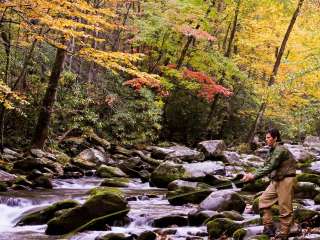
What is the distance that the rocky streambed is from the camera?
29.3 feet

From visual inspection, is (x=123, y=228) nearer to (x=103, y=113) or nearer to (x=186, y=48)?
(x=103, y=113)

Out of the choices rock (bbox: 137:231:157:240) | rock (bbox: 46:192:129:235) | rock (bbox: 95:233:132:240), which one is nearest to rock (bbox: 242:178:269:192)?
rock (bbox: 46:192:129:235)

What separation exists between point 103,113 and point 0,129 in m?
7.23

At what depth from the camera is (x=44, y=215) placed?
10.2m

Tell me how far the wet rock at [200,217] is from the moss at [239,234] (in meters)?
1.44

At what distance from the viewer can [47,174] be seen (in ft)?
49.1

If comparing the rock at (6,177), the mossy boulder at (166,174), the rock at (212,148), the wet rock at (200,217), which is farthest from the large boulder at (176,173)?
the rock at (212,148)

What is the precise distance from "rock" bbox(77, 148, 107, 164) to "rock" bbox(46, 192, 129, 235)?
336 inches

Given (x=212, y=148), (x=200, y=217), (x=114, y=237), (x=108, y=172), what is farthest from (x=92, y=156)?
(x=114, y=237)

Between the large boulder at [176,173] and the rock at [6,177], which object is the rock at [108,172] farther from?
the rock at [6,177]

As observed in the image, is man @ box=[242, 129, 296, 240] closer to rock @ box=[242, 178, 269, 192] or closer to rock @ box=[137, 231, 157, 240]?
rock @ box=[137, 231, 157, 240]

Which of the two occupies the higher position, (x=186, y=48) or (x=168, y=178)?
(x=186, y=48)

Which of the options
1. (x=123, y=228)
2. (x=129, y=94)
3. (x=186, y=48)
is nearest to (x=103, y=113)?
(x=129, y=94)

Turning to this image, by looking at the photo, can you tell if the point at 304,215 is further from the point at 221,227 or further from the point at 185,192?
the point at 185,192
